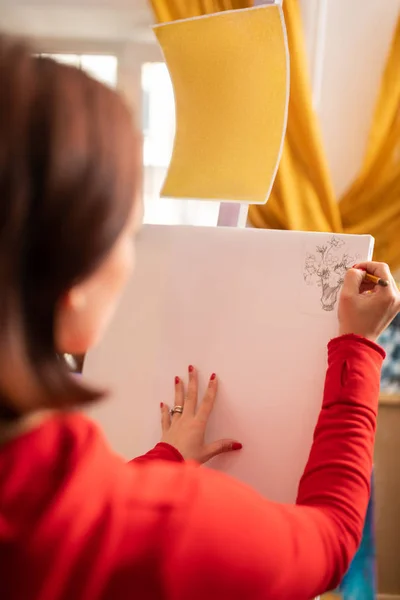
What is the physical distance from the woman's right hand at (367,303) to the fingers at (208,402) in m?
0.21

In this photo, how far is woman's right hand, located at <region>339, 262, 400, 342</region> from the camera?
2.26ft

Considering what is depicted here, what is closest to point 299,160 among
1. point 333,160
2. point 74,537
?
point 333,160

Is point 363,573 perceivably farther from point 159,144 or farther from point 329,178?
point 159,144

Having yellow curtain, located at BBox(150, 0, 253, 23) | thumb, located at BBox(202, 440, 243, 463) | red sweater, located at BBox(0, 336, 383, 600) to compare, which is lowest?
thumb, located at BBox(202, 440, 243, 463)

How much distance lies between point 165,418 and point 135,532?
1.52 ft

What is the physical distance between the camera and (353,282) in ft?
2.41

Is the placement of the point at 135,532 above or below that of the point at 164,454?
above

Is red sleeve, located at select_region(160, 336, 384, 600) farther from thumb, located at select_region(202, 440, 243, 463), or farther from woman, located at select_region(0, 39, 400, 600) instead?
thumb, located at select_region(202, 440, 243, 463)

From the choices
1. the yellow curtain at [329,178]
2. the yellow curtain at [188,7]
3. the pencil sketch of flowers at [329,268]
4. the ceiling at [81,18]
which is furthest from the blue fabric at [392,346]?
the ceiling at [81,18]

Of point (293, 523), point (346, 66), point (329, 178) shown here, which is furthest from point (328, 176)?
point (293, 523)

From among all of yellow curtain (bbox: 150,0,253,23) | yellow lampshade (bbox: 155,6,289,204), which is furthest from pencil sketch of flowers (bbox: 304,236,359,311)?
yellow curtain (bbox: 150,0,253,23)

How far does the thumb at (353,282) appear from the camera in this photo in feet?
2.40

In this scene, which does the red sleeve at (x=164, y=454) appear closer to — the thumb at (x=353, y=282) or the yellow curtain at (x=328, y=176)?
the thumb at (x=353, y=282)

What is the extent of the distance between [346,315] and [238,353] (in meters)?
0.18
